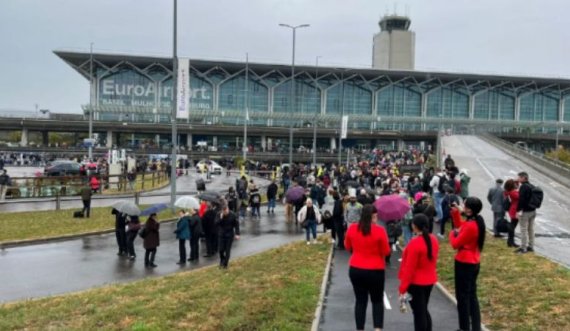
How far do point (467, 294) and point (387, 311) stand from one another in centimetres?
187

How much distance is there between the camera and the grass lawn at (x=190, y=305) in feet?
26.1

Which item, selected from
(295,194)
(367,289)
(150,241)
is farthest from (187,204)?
(367,289)

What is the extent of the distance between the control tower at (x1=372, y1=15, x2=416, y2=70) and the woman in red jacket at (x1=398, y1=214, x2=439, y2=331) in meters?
139

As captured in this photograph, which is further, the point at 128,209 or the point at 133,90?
the point at 133,90

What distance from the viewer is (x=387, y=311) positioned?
868 centimetres

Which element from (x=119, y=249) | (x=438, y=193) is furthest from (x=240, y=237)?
(x=438, y=193)

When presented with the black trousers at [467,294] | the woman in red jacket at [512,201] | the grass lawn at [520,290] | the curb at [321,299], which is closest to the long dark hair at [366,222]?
the black trousers at [467,294]

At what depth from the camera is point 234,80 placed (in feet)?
345

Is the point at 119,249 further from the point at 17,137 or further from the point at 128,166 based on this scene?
the point at 17,137

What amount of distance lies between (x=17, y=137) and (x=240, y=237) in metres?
116

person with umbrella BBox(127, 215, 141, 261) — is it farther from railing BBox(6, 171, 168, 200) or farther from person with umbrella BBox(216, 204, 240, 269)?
railing BBox(6, 171, 168, 200)

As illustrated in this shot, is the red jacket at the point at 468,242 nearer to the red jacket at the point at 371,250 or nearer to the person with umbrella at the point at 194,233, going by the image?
the red jacket at the point at 371,250

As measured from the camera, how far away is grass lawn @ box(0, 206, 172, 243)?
1765 cm

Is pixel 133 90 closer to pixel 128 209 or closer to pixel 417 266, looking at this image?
pixel 128 209
